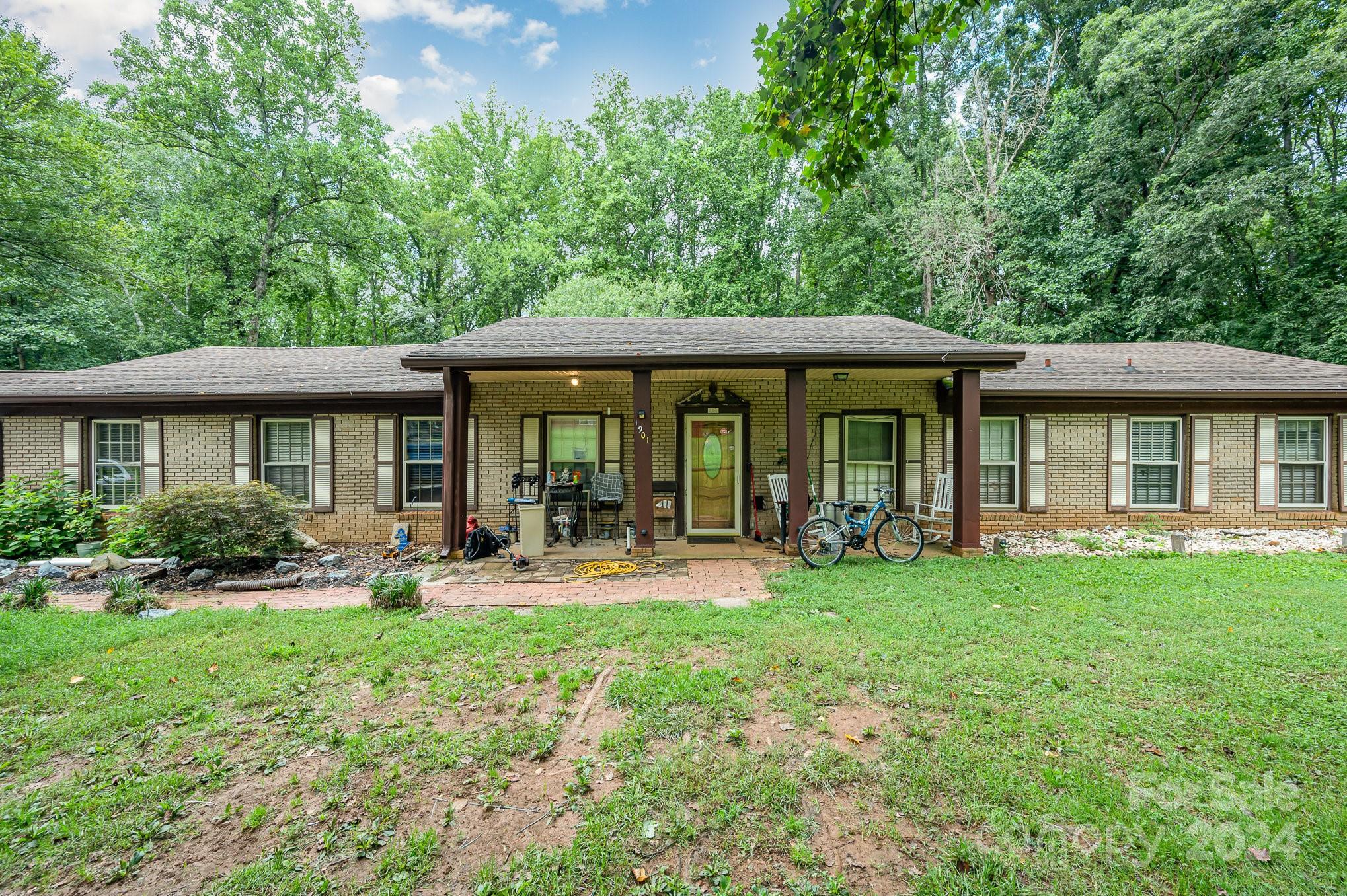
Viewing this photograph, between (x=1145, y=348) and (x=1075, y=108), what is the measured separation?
1006 cm

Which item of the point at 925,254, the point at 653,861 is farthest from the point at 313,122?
the point at 653,861

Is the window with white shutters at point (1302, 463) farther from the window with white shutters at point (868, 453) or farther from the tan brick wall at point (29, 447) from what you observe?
the tan brick wall at point (29, 447)

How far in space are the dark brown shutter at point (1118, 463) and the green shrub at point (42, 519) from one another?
1612cm

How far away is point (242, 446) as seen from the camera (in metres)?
8.71

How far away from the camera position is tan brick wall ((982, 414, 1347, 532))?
8.62m

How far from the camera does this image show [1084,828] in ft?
6.79

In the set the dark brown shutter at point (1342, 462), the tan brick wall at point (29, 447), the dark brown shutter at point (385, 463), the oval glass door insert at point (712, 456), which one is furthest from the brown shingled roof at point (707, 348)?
the dark brown shutter at point (1342, 462)

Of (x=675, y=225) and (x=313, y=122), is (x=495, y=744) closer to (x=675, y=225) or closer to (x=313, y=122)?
(x=675, y=225)

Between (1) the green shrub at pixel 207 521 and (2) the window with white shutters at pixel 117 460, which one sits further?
(2) the window with white shutters at pixel 117 460

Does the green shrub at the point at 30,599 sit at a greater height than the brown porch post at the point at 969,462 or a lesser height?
lesser

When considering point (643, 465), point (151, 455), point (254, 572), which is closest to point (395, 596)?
point (254, 572)

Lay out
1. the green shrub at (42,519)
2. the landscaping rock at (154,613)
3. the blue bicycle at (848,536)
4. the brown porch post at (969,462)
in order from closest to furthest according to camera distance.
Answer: the landscaping rock at (154,613)
the blue bicycle at (848,536)
the brown porch post at (969,462)
the green shrub at (42,519)

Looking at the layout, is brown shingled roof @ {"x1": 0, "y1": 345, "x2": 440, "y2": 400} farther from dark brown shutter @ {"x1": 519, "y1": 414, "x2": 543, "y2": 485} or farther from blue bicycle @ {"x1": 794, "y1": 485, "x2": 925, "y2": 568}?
blue bicycle @ {"x1": 794, "y1": 485, "x2": 925, "y2": 568}

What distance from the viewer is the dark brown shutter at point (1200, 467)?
28.3 ft
